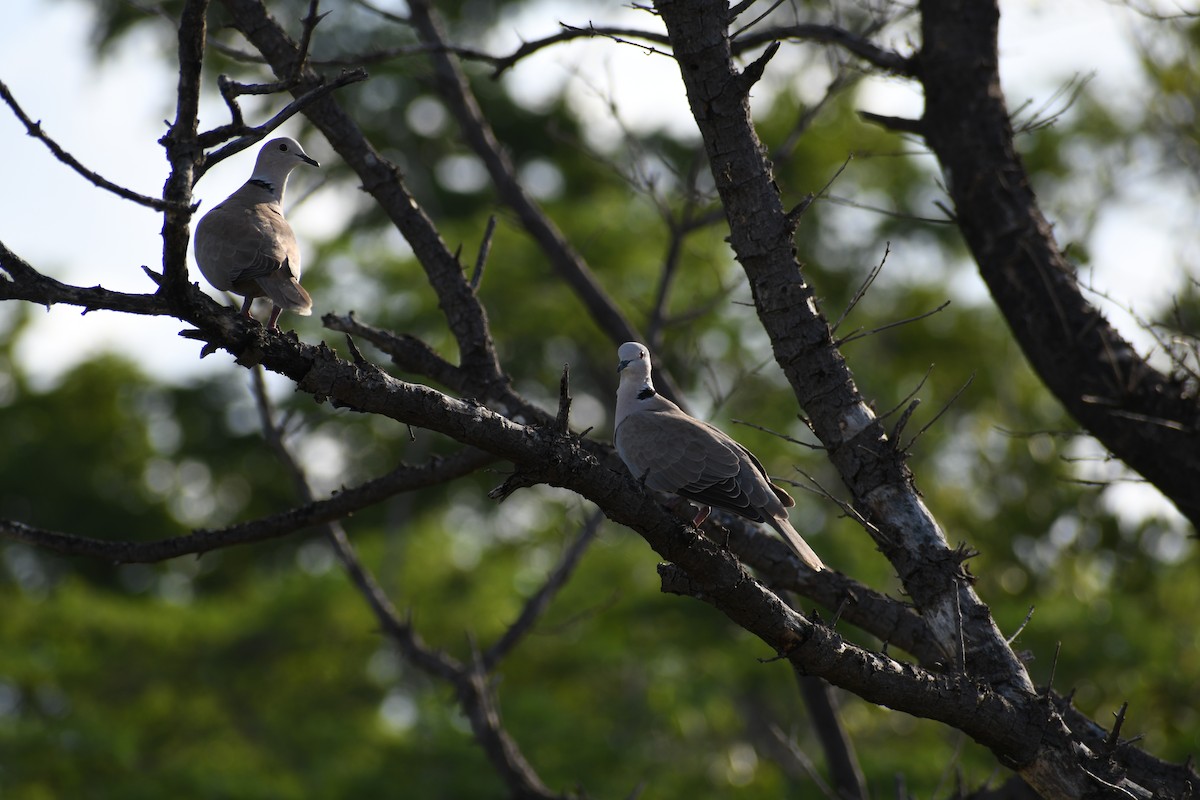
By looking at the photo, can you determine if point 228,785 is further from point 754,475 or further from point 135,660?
point 754,475

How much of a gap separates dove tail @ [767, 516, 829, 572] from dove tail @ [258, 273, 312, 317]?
2.32 meters

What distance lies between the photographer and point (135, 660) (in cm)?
1975

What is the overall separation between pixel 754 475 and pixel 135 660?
16.7m

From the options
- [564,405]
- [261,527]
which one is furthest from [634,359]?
[564,405]

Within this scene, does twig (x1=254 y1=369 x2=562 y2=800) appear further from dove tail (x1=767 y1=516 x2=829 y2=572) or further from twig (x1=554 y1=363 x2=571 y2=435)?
twig (x1=554 y1=363 x2=571 y2=435)

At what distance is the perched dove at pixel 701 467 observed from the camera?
5.63m

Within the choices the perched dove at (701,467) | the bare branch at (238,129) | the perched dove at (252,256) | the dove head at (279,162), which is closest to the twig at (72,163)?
the bare branch at (238,129)

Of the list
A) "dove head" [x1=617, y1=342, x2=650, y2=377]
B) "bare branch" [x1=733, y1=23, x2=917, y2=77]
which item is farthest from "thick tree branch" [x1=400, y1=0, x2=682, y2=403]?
"bare branch" [x1=733, y1=23, x2=917, y2=77]

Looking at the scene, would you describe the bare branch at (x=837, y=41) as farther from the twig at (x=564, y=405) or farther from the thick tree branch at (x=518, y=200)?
the twig at (x=564, y=405)

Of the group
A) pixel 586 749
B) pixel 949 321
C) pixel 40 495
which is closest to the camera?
pixel 586 749

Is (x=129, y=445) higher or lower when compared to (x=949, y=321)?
higher

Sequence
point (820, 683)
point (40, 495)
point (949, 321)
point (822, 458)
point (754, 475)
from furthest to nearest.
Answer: point (40, 495)
point (949, 321)
point (822, 458)
point (820, 683)
point (754, 475)

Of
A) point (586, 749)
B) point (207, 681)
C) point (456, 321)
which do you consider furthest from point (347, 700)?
point (456, 321)

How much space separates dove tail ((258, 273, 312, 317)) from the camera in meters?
5.08
